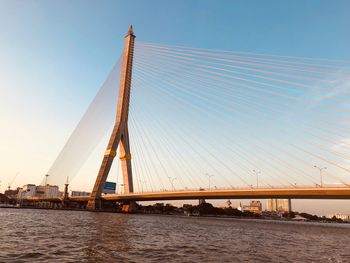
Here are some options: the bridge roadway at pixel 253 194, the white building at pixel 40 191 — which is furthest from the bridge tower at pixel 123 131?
the white building at pixel 40 191

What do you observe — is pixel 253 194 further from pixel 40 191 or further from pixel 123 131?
pixel 40 191

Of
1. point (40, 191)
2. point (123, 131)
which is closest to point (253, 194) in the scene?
point (123, 131)

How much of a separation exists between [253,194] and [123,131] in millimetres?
25130

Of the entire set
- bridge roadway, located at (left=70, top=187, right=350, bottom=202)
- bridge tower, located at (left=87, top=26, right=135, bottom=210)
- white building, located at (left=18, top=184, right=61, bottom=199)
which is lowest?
bridge roadway, located at (left=70, top=187, right=350, bottom=202)

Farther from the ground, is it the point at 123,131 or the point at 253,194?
the point at 123,131

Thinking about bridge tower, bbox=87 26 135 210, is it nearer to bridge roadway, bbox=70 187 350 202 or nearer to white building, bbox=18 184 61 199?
bridge roadway, bbox=70 187 350 202

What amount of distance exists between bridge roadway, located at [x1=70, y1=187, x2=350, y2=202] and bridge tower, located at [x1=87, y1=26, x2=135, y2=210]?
7.89 metres

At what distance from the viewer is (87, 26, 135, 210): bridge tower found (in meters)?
54.5

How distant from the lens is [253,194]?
2003 inches

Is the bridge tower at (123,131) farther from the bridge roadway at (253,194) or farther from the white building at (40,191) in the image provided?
the white building at (40,191)

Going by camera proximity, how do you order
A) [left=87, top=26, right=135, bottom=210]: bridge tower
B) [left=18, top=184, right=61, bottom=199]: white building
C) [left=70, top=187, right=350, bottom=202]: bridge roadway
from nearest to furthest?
[left=70, top=187, right=350, bottom=202]: bridge roadway
[left=87, top=26, right=135, bottom=210]: bridge tower
[left=18, top=184, right=61, bottom=199]: white building

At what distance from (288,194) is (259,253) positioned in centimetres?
3459

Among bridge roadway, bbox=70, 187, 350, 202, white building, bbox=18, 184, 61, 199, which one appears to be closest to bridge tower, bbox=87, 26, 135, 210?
bridge roadway, bbox=70, 187, 350, 202

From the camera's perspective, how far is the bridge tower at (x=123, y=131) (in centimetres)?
5453
